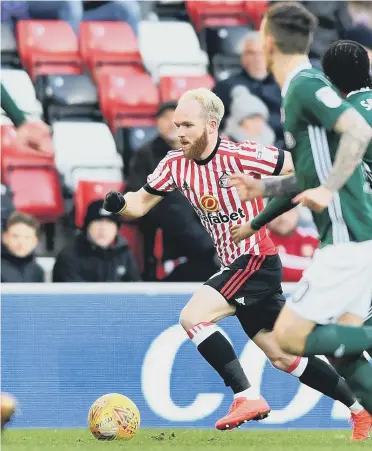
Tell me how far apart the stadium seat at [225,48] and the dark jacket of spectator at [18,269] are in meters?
3.21

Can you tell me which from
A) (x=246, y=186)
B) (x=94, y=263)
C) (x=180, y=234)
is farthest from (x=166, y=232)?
(x=246, y=186)

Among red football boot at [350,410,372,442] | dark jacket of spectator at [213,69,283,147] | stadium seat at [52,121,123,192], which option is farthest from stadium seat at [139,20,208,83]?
red football boot at [350,410,372,442]

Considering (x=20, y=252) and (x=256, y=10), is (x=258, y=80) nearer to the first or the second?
(x=256, y=10)

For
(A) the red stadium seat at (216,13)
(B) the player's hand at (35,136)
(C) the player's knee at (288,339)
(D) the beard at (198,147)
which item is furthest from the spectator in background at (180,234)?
(C) the player's knee at (288,339)

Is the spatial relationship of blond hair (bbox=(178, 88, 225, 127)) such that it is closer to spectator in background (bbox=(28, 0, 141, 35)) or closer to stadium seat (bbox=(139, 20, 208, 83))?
stadium seat (bbox=(139, 20, 208, 83))

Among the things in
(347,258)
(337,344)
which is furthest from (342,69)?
(337,344)

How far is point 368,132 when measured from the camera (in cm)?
552

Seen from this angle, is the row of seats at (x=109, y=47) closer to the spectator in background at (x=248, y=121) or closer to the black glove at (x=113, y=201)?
the spectator in background at (x=248, y=121)

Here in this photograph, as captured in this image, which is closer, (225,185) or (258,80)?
(225,185)

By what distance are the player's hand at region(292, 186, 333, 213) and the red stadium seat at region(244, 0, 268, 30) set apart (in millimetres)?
6385

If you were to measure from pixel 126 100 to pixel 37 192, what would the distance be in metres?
1.41

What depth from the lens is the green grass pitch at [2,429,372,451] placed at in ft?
21.0

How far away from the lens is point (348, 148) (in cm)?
545

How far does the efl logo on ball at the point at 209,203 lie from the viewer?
697 centimetres
